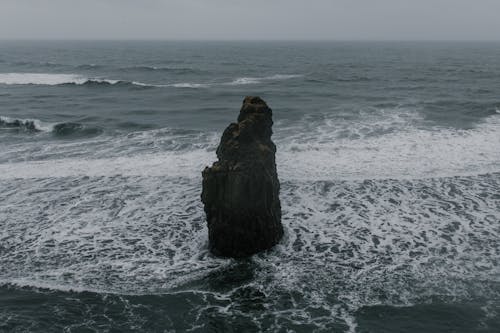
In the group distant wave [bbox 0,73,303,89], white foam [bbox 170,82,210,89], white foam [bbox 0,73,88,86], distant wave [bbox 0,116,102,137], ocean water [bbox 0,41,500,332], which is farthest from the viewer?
white foam [bbox 0,73,88,86]

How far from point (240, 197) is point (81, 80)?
67582mm

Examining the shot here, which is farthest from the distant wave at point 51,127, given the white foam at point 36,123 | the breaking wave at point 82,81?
the breaking wave at point 82,81

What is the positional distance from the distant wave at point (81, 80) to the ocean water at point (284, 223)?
25120 mm

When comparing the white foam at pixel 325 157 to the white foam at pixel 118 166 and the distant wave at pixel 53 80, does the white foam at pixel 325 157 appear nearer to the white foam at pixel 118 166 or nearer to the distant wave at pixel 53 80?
the white foam at pixel 118 166

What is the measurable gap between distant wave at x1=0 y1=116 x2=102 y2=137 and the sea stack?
24306 millimetres

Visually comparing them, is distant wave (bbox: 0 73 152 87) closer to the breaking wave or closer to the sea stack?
the breaking wave

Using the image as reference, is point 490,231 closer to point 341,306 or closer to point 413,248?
point 413,248

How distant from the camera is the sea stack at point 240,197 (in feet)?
62.2

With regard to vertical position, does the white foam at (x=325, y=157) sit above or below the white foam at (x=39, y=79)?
below

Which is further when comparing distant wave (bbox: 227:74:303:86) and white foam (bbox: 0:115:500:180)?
distant wave (bbox: 227:74:303:86)

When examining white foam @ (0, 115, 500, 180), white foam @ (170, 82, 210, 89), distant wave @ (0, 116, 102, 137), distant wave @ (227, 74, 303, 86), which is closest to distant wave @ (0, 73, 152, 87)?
white foam @ (170, 82, 210, 89)

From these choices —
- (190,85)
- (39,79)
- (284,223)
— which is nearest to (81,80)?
(39,79)

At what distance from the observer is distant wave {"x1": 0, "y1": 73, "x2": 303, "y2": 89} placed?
72062 millimetres

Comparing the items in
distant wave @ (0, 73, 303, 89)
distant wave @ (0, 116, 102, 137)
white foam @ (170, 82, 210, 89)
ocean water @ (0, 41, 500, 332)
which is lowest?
ocean water @ (0, 41, 500, 332)
